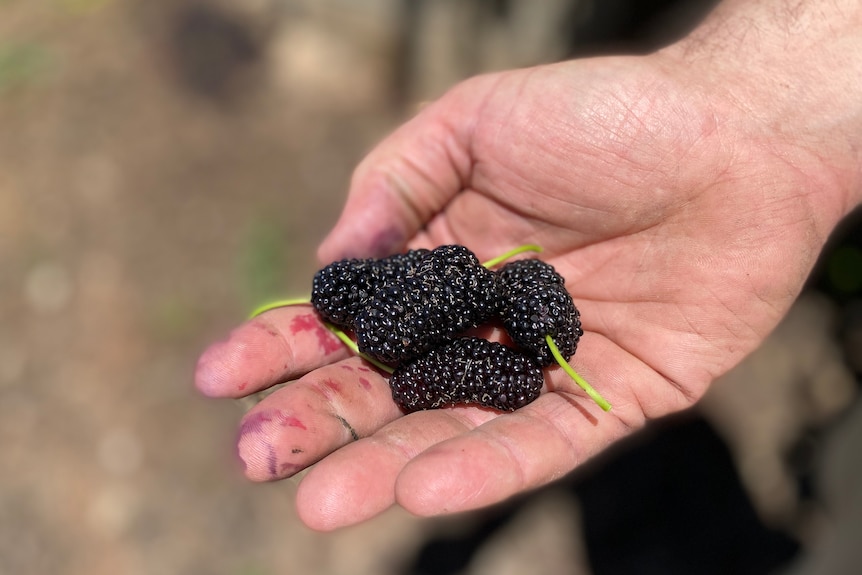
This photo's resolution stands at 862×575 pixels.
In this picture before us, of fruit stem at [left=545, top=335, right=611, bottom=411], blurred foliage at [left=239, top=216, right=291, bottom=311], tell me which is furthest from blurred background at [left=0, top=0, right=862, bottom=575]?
fruit stem at [left=545, top=335, right=611, bottom=411]

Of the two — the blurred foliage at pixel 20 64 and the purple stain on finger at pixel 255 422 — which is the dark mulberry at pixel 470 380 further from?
the blurred foliage at pixel 20 64

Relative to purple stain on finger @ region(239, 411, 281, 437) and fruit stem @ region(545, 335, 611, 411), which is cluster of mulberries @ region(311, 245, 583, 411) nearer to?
fruit stem @ region(545, 335, 611, 411)

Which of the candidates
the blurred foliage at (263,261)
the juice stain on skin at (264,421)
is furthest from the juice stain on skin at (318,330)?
the blurred foliage at (263,261)

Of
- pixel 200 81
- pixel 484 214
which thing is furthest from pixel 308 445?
pixel 200 81

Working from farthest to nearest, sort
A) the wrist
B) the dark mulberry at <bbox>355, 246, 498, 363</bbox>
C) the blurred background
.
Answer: the blurred background, the wrist, the dark mulberry at <bbox>355, 246, 498, 363</bbox>

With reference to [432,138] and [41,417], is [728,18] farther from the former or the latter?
[41,417]

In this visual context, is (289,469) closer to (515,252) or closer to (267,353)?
(267,353)
